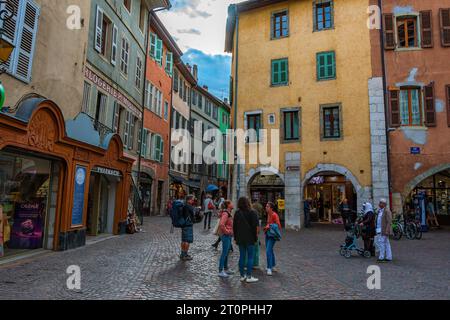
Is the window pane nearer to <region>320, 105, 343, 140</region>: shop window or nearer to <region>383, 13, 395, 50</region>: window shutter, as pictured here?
<region>383, 13, 395, 50</region>: window shutter

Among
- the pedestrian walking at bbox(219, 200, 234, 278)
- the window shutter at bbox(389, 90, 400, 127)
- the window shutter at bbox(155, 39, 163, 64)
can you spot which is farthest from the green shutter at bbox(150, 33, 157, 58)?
the pedestrian walking at bbox(219, 200, 234, 278)

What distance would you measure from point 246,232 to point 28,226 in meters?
6.58

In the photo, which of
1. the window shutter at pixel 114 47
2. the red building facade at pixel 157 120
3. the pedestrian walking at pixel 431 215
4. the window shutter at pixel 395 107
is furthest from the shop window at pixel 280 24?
the pedestrian walking at pixel 431 215

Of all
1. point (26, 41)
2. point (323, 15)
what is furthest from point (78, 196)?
point (323, 15)

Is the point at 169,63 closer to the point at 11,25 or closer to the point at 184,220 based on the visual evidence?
the point at 11,25

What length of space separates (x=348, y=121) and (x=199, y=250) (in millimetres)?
11245

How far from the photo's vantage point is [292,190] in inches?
769

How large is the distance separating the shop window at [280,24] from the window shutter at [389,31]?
515 cm

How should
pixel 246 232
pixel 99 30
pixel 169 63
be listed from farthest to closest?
1. pixel 169 63
2. pixel 99 30
3. pixel 246 232

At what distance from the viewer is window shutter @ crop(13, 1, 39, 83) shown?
9367mm

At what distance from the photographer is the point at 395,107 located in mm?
18078

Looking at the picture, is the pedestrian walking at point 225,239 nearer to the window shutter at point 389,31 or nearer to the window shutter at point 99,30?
the window shutter at point 99,30

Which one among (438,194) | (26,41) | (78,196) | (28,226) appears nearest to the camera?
(26,41)

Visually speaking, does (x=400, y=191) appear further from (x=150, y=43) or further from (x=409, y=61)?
(x=150, y=43)
